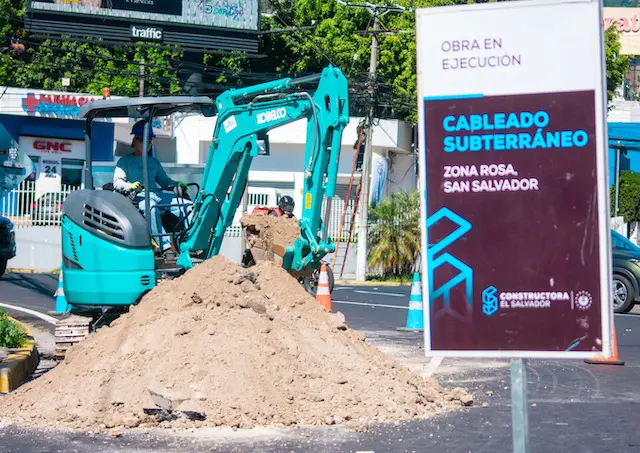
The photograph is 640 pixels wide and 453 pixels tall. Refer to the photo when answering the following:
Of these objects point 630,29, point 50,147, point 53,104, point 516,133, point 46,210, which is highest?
point 630,29

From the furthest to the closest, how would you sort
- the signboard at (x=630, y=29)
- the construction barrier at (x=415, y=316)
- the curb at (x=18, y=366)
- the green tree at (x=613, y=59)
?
the signboard at (x=630, y=29) < the green tree at (x=613, y=59) < the construction barrier at (x=415, y=316) < the curb at (x=18, y=366)

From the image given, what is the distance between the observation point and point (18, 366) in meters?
11.3

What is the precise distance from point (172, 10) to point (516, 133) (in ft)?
98.7

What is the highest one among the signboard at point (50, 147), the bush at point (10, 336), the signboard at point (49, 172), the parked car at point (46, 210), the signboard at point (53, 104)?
the signboard at point (53, 104)

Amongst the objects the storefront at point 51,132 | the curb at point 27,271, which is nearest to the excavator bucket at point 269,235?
the curb at point 27,271

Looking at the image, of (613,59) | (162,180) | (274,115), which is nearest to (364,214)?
(274,115)

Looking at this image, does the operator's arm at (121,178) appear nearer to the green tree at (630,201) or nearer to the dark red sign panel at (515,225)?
the dark red sign panel at (515,225)

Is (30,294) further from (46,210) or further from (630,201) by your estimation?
(630,201)

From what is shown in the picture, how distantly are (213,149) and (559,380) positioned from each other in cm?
578

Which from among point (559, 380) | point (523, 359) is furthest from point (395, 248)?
A: point (523, 359)

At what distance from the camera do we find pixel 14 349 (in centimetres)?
1247

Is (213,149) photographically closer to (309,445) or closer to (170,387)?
(170,387)

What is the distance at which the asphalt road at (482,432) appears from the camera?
808 centimetres

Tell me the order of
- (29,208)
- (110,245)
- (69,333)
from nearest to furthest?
(110,245) → (69,333) → (29,208)
